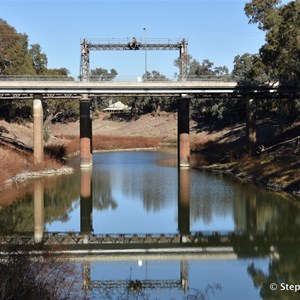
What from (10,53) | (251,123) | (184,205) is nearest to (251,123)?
(251,123)

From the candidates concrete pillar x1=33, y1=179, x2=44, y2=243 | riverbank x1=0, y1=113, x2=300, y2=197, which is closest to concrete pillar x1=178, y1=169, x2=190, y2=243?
riverbank x1=0, y1=113, x2=300, y2=197

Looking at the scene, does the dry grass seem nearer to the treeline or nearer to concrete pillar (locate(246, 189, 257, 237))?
the treeline

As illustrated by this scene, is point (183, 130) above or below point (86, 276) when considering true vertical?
above

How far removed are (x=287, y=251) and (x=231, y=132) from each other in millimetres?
58260

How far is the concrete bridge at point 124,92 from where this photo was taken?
49562 millimetres

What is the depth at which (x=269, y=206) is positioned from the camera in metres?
31.3

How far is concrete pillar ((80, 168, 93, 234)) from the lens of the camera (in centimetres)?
2747

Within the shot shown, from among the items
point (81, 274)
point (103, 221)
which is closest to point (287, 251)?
point (81, 274)

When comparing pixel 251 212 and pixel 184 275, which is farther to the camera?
pixel 251 212

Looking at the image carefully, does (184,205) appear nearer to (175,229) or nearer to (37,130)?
(175,229)

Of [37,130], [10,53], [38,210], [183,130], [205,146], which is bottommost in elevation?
[38,210]

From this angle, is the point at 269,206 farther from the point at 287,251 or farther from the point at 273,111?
the point at 273,111

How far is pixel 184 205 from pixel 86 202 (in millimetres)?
6840

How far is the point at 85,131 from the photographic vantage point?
2073 inches
